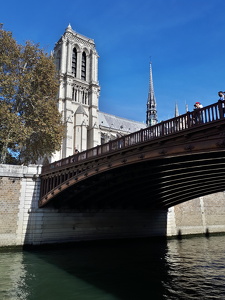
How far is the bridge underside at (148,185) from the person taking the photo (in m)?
15.2

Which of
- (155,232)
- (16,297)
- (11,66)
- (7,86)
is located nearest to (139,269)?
(16,297)

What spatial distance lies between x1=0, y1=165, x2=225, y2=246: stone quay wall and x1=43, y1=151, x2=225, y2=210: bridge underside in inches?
37.8

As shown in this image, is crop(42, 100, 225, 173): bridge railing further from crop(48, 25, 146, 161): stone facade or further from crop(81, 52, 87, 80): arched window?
crop(81, 52, 87, 80): arched window

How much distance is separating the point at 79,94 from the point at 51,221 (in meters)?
43.2

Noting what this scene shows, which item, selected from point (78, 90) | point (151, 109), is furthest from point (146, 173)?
point (151, 109)

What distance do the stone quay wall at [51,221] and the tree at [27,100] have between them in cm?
407

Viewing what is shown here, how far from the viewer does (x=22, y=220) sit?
22141 mm

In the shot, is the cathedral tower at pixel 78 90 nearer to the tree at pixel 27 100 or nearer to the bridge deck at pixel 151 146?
the tree at pixel 27 100

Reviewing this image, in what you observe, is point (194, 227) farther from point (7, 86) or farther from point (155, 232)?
point (7, 86)

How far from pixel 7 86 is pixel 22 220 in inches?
493

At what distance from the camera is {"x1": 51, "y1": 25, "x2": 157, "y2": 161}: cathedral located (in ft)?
184

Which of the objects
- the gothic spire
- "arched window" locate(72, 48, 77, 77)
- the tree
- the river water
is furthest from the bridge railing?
the gothic spire

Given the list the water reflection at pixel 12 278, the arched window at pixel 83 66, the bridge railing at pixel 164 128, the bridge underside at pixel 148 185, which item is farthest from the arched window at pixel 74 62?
the water reflection at pixel 12 278

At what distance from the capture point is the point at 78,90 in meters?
62.1
